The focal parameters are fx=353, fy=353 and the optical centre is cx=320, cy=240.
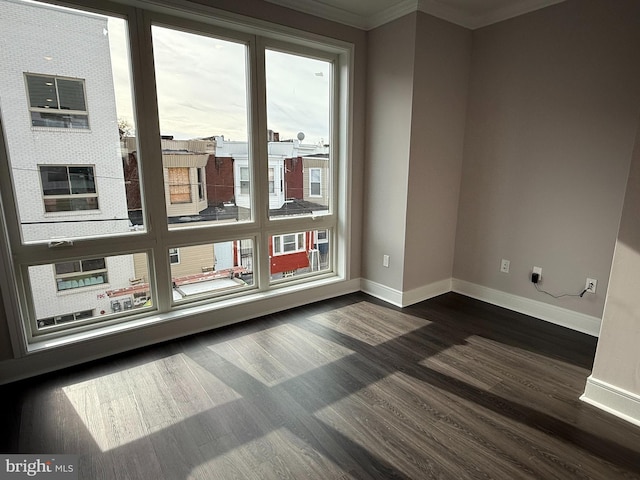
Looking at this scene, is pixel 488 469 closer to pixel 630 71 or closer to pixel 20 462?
pixel 20 462

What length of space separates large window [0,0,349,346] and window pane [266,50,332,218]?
0.01m

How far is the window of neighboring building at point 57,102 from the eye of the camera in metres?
2.22

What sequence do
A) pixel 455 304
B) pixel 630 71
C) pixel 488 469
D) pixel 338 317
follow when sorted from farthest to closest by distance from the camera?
pixel 455 304 → pixel 338 317 → pixel 630 71 → pixel 488 469

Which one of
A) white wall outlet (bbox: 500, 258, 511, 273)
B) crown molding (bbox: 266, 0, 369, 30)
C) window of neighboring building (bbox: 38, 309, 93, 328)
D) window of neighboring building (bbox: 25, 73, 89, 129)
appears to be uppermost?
crown molding (bbox: 266, 0, 369, 30)

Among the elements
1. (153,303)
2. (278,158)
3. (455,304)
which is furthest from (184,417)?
(455,304)

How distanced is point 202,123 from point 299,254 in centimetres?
154

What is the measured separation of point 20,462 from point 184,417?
0.72 metres

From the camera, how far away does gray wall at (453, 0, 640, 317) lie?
8.62 feet

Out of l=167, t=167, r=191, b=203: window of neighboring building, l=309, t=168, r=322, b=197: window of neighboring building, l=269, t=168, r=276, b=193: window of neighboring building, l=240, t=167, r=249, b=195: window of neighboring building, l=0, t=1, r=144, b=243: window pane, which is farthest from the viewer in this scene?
l=309, t=168, r=322, b=197: window of neighboring building

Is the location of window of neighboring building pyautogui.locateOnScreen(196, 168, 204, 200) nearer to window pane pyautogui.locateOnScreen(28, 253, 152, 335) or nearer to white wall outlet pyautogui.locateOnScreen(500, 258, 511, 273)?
window pane pyautogui.locateOnScreen(28, 253, 152, 335)

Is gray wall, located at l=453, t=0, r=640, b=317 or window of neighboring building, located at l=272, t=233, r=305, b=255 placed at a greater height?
gray wall, located at l=453, t=0, r=640, b=317

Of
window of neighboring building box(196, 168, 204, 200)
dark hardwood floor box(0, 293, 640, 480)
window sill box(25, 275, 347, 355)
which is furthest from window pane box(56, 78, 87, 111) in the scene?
dark hardwood floor box(0, 293, 640, 480)

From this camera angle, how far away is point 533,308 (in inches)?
128

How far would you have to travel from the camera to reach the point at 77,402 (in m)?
2.08
